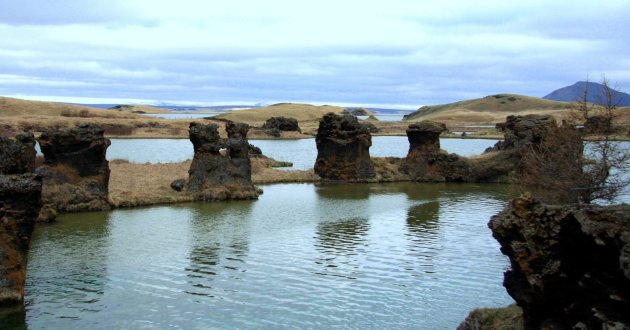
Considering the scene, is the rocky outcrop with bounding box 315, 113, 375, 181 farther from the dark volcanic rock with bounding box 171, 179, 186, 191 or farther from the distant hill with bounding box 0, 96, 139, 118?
the distant hill with bounding box 0, 96, 139, 118

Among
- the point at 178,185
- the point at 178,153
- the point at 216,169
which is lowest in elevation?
the point at 178,185

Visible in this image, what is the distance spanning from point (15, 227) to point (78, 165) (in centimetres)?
1921

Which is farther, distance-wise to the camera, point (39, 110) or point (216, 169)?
point (39, 110)

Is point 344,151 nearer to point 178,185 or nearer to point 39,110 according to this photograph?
point 178,185

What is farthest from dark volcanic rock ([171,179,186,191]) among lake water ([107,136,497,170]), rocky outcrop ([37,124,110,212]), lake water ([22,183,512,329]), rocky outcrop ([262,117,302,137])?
rocky outcrop ([262,117,302,137])

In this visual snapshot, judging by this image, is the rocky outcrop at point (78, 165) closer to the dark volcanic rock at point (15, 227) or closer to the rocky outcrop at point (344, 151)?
the dark volcanic rock at point (15, 227)

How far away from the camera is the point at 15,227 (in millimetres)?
18328

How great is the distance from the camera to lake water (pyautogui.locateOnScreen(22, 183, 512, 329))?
18.1m

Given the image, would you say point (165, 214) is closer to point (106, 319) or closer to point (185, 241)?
point (185, 241)

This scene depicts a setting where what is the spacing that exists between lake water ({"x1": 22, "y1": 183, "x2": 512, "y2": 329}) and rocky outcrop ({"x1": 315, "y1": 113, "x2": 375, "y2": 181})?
645 inches

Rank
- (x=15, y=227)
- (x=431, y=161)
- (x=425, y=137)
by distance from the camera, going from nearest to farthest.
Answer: (x=15, y=227)
(x=431, y=161)
(x=425, y=137)

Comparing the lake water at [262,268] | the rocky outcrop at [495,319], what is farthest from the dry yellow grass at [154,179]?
the rocky outcrop at [495,319]

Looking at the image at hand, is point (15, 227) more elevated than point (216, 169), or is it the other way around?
point (216, 169)

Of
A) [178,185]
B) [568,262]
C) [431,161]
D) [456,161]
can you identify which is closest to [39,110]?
[431,161]
